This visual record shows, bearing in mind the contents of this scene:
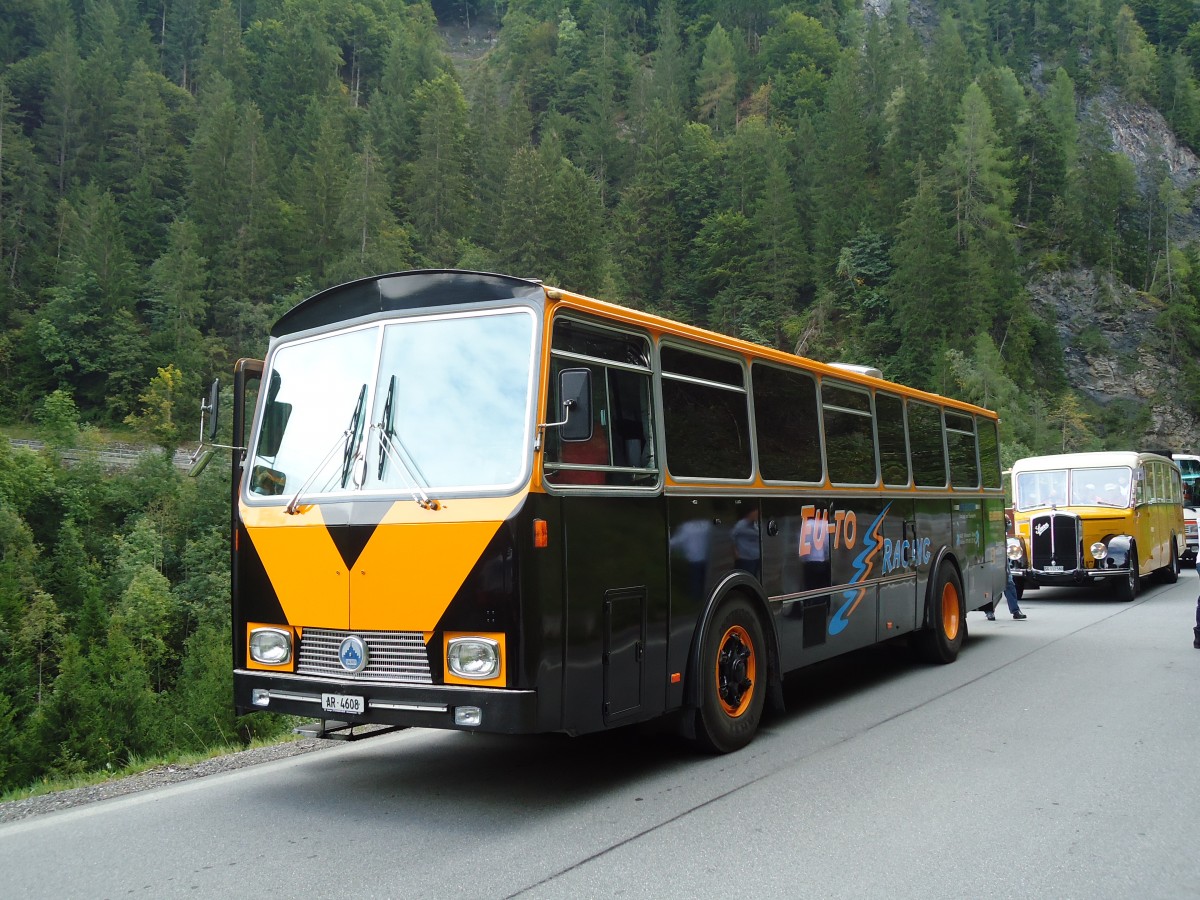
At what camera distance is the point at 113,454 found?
208 ft

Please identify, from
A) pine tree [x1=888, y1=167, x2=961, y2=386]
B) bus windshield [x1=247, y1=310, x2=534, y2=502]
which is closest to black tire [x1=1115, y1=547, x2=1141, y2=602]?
bus windshield [x1=247, y1=310, x2=534, y2=502]

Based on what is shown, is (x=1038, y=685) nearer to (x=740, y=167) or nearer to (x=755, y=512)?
(x=755, y=512)

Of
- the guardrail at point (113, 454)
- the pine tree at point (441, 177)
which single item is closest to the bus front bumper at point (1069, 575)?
the guardrail at point (113, 454)

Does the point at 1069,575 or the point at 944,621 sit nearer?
the point at 944,621

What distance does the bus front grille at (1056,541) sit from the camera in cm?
1822

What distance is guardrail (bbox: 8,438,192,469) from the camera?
58156mm

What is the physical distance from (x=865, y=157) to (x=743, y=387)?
8276cm

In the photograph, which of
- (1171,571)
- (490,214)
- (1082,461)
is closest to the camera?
(1082,461)

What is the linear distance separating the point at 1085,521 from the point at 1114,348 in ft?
197

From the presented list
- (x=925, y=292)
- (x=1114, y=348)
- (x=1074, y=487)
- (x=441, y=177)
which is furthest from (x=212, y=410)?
(x=441, y=177)

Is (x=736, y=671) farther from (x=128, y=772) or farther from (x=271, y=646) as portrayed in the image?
(x=128, y=772)

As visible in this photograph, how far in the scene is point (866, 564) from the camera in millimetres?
9695

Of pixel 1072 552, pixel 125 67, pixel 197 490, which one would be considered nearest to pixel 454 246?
pixel 197 490

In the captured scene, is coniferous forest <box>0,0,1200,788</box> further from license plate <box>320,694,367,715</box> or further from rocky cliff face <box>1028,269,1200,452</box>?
license plate <box>320,694,367,715</box>
